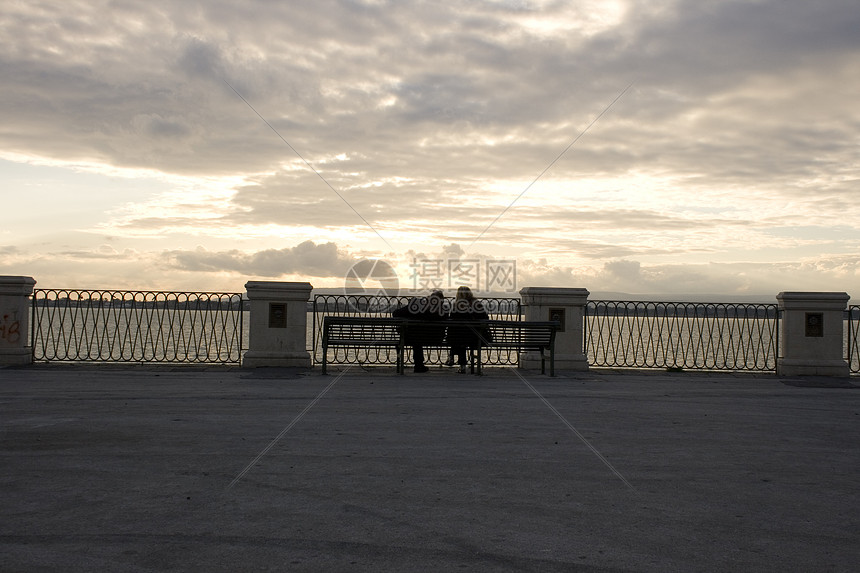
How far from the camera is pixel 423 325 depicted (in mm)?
15078

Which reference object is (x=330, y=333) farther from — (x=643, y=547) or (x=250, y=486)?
(x=643, y=547)

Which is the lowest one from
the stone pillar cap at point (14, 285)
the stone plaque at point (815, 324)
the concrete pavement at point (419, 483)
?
the concrete pavement at point (419, 483)

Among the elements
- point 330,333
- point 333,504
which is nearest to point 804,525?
point 333,504

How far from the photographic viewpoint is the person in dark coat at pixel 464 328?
15297 mm

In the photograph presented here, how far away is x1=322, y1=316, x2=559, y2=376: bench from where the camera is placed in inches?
585

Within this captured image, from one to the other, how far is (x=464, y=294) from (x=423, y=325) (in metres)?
1.47

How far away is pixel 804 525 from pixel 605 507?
1.28 meters

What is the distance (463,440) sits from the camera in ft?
26.4

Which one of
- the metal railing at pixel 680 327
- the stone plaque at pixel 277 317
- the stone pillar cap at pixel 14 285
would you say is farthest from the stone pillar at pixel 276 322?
the metal railing at pixel 680 327

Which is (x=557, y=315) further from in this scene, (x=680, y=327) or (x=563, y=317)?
(x=680, y=327)

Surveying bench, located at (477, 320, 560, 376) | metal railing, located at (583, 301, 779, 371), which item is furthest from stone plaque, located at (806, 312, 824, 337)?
bench, located at (477, 320, 560, 376)

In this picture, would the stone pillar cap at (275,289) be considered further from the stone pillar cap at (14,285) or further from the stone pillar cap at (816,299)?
the stone pillar cap at (816,299)

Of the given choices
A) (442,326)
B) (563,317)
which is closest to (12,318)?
(442,326)

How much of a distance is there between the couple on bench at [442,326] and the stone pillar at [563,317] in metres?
1.14
